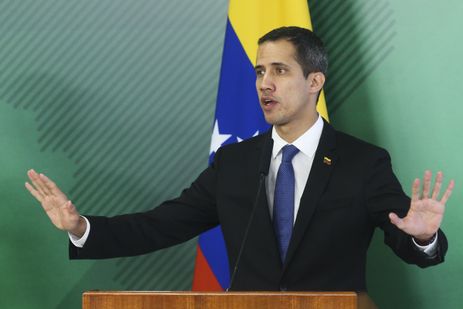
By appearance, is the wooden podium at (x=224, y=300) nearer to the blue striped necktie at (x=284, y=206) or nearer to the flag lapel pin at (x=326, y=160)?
the blue striped necktie at (x=284, y=206)

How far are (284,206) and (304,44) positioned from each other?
1.86 feet

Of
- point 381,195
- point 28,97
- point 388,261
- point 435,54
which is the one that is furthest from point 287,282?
point 28,97

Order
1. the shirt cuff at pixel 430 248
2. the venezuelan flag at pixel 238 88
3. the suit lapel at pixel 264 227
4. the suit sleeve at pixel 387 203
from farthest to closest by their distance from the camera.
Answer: the venezuelan flag at pixel 238 88 → the suit lapel at pixel 264 227 → the suit sleeve at pixel 387 203 → the shirt cuff at pixel 430 248

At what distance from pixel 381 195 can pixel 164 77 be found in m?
1.50

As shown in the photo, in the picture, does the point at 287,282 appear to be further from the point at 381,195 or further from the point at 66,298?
the point at 66,298

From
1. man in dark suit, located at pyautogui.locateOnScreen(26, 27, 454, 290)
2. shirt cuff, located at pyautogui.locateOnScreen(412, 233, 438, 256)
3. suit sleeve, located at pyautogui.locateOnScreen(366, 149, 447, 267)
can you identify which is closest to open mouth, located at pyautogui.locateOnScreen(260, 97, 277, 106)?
man in dark suit, located at pyautogui.locateOnScreen(26, 27, 454, 290)

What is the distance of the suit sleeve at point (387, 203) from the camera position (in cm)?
230

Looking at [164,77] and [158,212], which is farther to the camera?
[164,77]

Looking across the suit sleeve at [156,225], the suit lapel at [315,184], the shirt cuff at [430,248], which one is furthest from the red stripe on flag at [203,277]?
the shirt cuff at [430,248]

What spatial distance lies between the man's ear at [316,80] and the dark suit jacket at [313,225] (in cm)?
18

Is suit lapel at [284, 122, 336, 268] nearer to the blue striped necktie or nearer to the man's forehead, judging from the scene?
the blue striped necktie

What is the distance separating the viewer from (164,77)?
3.66m

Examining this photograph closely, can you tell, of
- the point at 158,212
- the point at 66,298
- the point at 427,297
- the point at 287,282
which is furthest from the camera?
the point at 66,298

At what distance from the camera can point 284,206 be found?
2.47 metres
